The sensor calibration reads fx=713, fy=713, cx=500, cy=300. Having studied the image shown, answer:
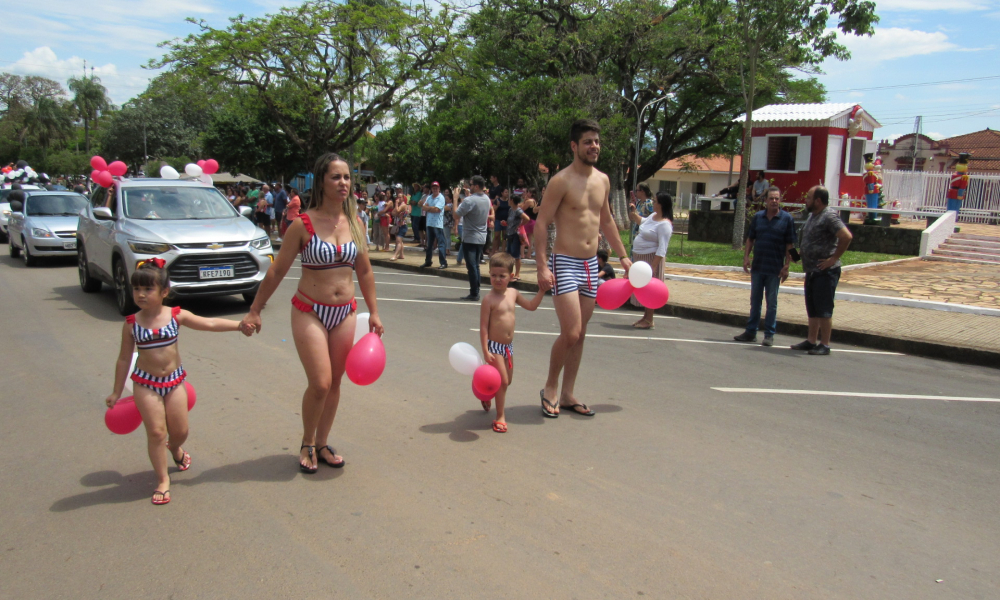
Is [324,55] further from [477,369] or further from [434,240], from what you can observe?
[477,369]

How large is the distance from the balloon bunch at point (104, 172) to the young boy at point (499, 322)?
8479 mm

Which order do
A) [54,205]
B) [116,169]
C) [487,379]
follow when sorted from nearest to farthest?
[487,379], [116,169], [54,205]

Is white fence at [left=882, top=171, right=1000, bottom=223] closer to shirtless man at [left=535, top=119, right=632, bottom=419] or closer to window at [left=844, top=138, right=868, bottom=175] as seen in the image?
window at [left=844, top=138, right=868, bottom=175]

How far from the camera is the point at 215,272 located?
9297 millimetres

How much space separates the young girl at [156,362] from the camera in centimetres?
376

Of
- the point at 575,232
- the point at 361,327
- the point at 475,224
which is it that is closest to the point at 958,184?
the point at 475,224

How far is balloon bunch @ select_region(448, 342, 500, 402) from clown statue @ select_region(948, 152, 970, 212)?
61.2 ft

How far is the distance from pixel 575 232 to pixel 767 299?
14.5 ft

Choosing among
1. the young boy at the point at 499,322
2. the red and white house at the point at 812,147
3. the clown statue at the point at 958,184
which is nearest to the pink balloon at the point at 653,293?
the young boy at the point at 499,322

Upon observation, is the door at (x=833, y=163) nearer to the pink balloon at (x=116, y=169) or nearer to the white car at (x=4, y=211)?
the pink balloon at (x=116, y=169)

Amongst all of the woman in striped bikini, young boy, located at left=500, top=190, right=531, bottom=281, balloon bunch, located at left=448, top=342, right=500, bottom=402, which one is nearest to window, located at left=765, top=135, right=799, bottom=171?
young boy, located at left=500, top=190, right=531, bottom=281

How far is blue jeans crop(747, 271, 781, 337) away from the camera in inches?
337

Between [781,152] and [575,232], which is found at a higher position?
[781,152]

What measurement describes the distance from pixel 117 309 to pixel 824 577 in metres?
9.47
